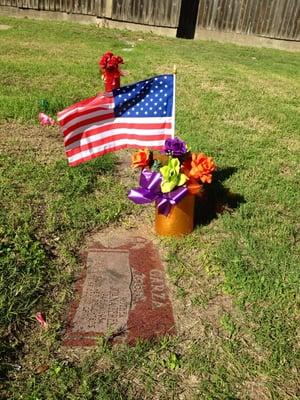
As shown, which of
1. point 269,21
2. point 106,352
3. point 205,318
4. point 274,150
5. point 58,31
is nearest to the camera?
point 106,352

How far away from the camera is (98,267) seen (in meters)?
3.42

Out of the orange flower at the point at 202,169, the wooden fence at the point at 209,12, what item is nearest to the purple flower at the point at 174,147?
the orange flower at the point at 202,169

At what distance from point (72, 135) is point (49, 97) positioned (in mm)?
3540

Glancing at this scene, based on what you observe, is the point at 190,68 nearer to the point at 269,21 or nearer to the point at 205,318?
the point at 269,21

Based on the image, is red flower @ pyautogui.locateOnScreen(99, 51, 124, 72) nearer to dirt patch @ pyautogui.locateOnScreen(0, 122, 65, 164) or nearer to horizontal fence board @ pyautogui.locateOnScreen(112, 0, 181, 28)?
dirt patch @ pyautogui.locateOnScreen(0, 122, 65, 164)

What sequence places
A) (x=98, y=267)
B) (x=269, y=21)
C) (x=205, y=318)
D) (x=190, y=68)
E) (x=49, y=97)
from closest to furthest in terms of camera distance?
(x=205, y=318)
(x=98, y=267)
(x=49, y=97)
(x=190, y=68)
(x=269, y=21)

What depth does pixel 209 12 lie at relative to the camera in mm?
13484

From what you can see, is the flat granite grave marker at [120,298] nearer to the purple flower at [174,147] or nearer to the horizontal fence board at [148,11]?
the purple flower at [174,147]

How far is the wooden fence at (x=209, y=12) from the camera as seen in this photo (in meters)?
13.1

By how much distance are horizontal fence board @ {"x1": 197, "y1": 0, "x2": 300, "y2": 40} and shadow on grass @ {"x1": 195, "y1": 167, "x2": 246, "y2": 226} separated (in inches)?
402

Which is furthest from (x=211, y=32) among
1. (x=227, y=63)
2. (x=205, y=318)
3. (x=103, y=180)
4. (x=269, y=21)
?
(x=205, y=318)

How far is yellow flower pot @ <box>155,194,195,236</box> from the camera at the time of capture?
3674 millimetres

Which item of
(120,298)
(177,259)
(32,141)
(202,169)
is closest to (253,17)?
(32,141)

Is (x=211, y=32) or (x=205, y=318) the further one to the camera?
(x=211, y=32)
